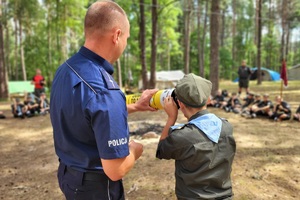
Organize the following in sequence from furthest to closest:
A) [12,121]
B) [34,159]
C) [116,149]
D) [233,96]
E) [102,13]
Result: [233,96] → [12,121] → [34,159] → [102,13] → [116,149]

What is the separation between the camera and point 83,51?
1.47m

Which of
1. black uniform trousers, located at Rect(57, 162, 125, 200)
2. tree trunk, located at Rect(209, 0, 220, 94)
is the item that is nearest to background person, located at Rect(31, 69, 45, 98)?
tree trunk, located at Rect(209, 0, 220, 94)

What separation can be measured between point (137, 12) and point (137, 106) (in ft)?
65.8

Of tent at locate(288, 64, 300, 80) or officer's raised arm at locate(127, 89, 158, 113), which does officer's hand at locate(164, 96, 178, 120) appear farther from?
tent at locate(288, 64, 300, 80)

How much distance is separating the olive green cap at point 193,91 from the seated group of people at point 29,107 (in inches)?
415

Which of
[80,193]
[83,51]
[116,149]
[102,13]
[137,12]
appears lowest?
[80,193]

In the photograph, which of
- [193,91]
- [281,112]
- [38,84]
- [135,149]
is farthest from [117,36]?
[38,84]

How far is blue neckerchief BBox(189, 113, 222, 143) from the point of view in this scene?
1.93 m

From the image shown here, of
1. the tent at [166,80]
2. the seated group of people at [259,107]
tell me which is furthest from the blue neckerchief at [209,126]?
the tent at [166,80]

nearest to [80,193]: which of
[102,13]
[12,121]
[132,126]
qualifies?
[102,13]

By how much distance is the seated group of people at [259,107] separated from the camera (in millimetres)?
9266

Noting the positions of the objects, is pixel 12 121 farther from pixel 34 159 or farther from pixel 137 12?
pixel 137 12

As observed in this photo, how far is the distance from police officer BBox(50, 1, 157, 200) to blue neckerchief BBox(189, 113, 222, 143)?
58 cm

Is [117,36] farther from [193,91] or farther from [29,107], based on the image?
[29,107]
